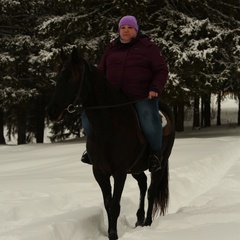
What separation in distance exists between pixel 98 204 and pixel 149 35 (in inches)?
428

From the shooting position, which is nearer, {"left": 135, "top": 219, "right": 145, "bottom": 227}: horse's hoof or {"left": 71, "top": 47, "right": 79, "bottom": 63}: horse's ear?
{"left": 71, "top": 47, "right": 79, "bottom": 63}: horse's ear

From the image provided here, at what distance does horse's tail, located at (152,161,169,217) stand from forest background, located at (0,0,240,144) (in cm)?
925

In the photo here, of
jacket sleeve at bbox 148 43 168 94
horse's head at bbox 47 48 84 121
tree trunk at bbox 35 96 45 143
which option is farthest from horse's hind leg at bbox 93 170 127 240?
tree trunk at bbox 35 96 45 143

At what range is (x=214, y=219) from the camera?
4.60m

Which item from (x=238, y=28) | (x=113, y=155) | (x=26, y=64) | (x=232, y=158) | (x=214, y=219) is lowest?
(x=232, y=158)

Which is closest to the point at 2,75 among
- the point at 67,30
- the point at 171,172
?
the point at 67,30

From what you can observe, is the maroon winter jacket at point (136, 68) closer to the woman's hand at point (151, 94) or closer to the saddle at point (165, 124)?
the woman's hand at point (151, 94)

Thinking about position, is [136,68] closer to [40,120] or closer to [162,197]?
[162,197]

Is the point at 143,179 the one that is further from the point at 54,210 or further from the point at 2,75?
the point at 2,75

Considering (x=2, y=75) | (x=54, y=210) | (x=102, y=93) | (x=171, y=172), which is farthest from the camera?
(x=2, y=75)

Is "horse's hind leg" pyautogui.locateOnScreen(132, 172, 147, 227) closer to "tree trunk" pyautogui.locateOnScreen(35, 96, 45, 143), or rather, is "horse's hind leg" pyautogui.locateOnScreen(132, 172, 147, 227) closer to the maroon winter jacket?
the maroon winter jacket

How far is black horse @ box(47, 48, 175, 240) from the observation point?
4.06 m

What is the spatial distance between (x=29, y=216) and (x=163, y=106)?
2582mm

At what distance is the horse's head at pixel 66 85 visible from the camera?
3929 mm
